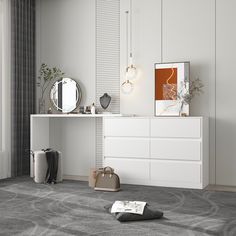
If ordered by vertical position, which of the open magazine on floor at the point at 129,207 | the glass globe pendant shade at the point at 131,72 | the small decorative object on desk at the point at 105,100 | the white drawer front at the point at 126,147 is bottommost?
the open magazine on floor at the point at 129,207

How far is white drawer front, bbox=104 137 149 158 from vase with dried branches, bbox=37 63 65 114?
140 centimetres

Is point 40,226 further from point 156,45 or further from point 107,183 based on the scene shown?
point 156,45

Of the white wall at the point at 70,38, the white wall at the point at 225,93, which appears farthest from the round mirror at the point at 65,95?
the white wall at the point at 225,93

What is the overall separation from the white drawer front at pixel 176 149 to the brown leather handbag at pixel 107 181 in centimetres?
55

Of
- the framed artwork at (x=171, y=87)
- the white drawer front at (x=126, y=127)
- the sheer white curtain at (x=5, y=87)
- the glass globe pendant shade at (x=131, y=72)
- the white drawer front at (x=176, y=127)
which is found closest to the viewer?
the white drawer front at (x=176, y=127)

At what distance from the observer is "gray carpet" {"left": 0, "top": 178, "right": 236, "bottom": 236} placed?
2957mm

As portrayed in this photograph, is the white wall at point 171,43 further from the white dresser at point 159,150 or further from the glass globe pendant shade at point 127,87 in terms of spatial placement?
the white dresser at point 159,150

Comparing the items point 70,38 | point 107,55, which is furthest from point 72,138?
point 70,38

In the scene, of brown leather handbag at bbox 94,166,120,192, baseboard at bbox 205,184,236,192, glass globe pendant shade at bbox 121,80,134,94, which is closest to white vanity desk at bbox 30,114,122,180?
glass globe pendant shade at bbox 121,80,134,94

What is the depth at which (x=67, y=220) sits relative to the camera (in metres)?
3.22

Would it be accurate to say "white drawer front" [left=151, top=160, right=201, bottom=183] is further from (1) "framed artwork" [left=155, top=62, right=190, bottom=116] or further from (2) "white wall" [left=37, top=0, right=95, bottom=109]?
(2) "white wall" [left=37, top=0, right=95, bottom=109]

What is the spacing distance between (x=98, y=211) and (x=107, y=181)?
0.99 meters

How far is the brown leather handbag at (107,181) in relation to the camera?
4473 mm

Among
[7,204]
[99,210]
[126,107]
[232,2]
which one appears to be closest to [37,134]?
[126,107]
